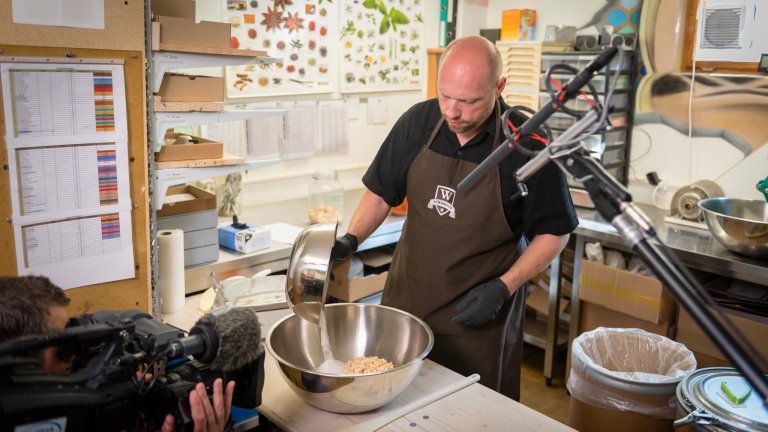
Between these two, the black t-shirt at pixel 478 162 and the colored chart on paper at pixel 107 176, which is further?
the colored chart on paper at pixel 107 176

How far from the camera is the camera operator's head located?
1211 millimetres

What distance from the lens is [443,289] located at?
2.07m

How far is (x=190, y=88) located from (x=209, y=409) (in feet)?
4.37

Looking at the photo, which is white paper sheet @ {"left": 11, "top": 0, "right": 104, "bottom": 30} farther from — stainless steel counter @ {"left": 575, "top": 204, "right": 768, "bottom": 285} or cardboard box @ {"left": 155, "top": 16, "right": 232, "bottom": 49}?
stainless steel counter @ {"left": 575, "top": 204, "right": 768, "bottom": 285}

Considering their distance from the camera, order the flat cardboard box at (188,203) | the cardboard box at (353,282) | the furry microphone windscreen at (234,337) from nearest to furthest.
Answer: the furry microphone windscreen at (234,337)
the flat cardboard box at (188,203)
the cardboard box at (353,282)

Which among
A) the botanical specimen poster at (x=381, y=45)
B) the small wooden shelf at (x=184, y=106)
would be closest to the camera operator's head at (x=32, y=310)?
the small wooden shelf at (x=184, y=106)

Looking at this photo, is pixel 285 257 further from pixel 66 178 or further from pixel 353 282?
pixel 66 178

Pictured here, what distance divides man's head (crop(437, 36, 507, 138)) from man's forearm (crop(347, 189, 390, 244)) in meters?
0.42

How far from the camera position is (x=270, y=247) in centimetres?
301

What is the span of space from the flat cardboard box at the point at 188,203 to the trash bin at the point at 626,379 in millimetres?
1614

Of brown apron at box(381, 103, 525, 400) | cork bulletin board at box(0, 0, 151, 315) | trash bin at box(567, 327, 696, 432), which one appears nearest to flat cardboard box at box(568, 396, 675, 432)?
trash bin at box(567, 327, 696, 432)

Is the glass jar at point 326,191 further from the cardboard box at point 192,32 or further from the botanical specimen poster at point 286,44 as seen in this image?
the cardboard box at point 192,32

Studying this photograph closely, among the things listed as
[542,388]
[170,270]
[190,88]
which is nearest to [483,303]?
[170,270]

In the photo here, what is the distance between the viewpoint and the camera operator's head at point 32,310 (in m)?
1.21
